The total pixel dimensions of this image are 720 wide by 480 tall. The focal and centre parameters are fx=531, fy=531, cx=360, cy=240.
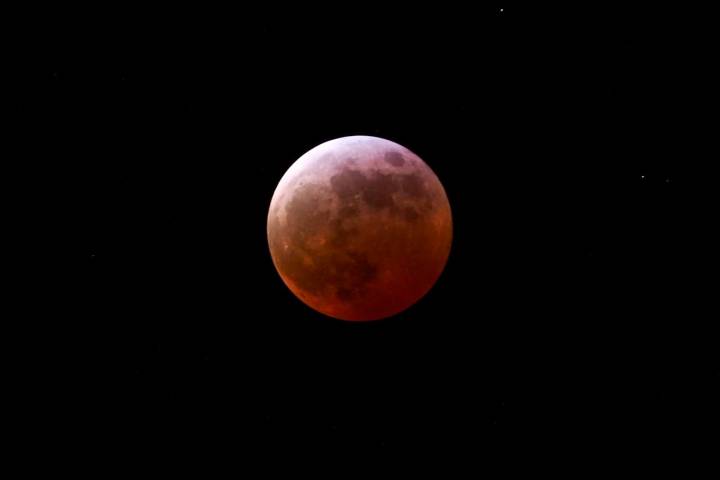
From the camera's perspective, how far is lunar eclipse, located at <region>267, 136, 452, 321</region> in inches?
176

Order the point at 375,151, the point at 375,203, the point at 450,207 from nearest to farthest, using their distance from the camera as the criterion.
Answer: the point at 375,203
the point at 375,151
the point at 450,207

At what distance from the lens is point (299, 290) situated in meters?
4.90

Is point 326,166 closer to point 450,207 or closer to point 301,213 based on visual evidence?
point 301,213

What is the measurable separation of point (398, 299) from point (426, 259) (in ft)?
1.47

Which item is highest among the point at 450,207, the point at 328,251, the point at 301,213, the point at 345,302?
the point at 450,207

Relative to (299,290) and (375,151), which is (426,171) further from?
(299,290)

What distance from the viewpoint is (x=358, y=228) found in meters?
4.44

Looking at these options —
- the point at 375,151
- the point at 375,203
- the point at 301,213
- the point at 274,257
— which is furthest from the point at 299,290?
the point at 375,151

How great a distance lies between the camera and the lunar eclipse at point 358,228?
4.48 m

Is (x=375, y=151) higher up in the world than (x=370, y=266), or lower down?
higher up

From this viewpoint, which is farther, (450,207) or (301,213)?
(450,207)

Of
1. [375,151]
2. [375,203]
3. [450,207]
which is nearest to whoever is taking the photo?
[375,203]

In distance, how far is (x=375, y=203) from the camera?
177 inches

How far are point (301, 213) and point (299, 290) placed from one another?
0.76 meters
